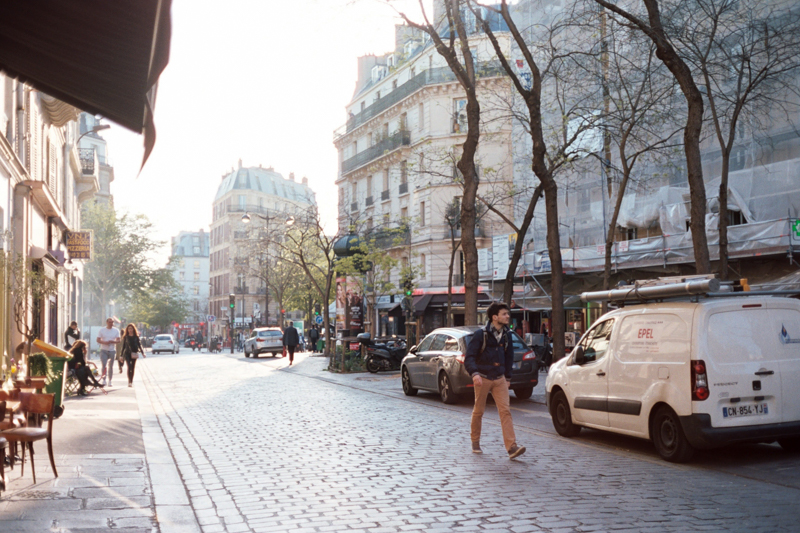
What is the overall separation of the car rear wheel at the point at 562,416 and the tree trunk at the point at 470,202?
22.9 ft

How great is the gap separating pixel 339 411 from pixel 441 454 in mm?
5411

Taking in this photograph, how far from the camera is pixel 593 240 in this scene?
31.1 metres

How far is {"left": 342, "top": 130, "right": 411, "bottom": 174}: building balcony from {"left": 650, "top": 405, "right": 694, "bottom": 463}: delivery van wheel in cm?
4222

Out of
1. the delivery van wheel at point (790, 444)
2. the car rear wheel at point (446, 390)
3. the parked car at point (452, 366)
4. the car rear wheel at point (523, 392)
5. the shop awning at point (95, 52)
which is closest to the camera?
the shop awning at point (95, 52)

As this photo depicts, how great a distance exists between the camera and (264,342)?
44.2m

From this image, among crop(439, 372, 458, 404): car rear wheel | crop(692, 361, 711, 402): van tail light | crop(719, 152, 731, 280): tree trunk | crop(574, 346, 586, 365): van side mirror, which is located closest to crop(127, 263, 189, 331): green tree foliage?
crop(439, 372, 458, 404): car rear wheel

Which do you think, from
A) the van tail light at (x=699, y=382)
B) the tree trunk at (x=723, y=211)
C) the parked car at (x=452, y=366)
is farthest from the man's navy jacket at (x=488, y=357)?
the tree trunk at (x=723, y=211)

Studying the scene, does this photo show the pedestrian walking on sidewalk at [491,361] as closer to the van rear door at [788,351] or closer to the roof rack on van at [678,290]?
the roof rack on van at [678,290]

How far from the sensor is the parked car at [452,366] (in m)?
15.9

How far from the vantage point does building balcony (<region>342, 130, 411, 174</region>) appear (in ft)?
167

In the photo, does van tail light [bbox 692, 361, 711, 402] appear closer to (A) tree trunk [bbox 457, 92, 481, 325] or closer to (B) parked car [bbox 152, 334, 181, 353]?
(A) tree trunk [bbox 457, 92, 481, 325]

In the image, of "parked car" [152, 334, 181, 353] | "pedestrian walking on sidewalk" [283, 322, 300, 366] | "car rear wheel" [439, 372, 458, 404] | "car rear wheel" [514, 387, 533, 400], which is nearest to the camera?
"car rear wheel" [439, 372, 458, 404]

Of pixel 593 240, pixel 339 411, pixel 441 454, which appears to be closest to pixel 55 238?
pixel 339 411

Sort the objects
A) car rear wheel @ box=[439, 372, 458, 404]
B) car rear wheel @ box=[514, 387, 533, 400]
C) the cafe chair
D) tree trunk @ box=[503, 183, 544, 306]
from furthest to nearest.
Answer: tree trunk @ box=[503, 183, 544, 306], car rear wheel @ box=[514, 387, 533, 400], car rear wheel @ box=[439, 372, 458, 404], the cafe chair
